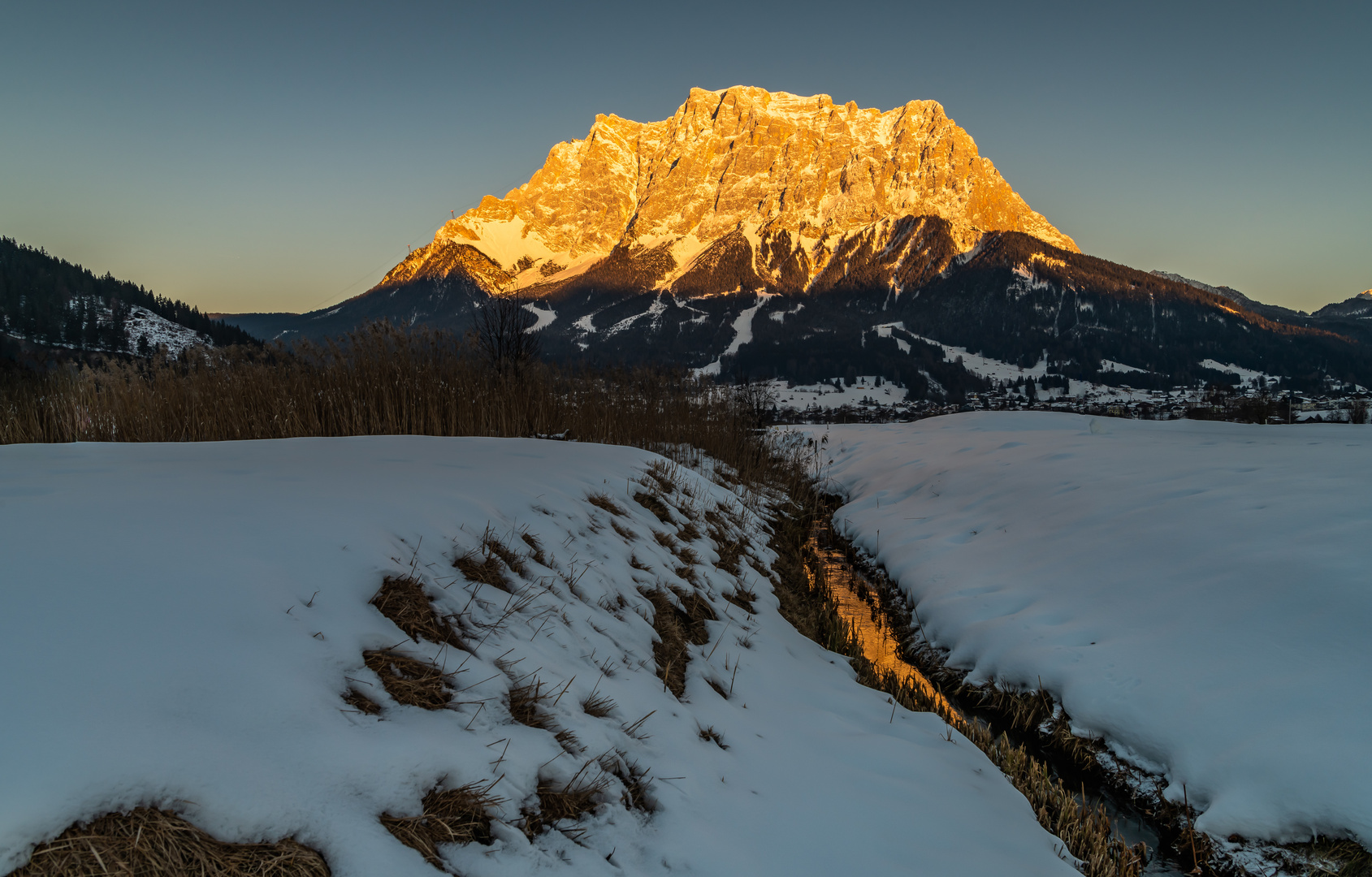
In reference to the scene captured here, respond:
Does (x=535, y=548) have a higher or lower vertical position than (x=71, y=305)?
lower

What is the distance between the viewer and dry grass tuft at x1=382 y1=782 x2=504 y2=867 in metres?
1.64

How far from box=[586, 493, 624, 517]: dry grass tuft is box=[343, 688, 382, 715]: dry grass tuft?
3.23 m

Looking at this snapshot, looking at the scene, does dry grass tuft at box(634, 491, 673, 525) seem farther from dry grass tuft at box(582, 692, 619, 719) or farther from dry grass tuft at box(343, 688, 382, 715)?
dry grass tuft at box(343, 688, 382, 715)

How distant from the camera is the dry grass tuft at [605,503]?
5.30 metres

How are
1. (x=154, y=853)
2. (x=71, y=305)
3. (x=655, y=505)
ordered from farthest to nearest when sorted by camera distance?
(x=71, y=305) < (x=655, y=505) < (x=154, y=853)

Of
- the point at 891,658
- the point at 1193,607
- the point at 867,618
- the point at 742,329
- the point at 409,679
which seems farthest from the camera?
the point at 742,329

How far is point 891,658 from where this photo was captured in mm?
5715

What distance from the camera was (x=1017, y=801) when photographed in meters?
3.19

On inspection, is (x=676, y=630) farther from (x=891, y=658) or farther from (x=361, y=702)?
(x=891, y=658)

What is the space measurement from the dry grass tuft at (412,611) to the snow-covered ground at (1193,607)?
4.05 m

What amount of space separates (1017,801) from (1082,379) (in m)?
147

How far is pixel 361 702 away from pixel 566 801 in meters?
0.78

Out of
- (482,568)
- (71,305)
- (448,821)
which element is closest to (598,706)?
(448,821)

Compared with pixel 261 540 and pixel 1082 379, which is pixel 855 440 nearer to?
pixel 261 540
